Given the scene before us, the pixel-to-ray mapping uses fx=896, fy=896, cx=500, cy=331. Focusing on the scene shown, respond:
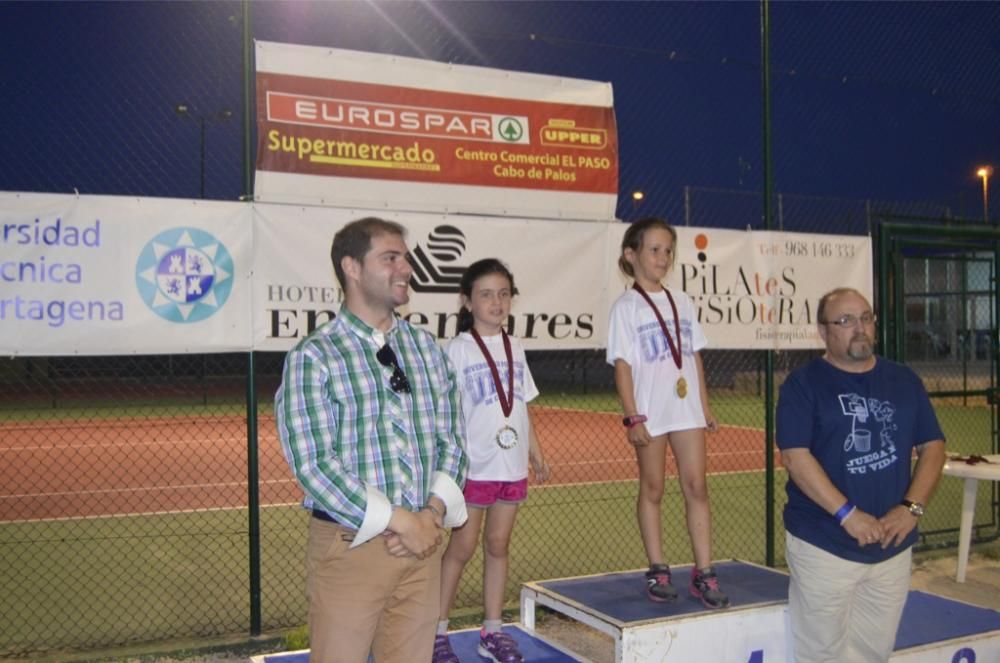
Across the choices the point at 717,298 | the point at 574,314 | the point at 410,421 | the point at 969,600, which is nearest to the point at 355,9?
the point at 574,314

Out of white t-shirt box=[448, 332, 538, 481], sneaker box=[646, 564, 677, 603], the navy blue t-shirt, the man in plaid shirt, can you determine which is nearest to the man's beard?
the navy blue t-shirt

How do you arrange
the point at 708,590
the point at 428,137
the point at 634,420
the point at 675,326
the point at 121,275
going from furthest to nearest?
1. the point at 428,137
2. the point at 121,275
3. the point at 675,326
4. the point at 708,590
5. the point at 634,420

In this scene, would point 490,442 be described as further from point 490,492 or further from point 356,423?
point 356,423

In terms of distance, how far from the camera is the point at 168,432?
17.1 meters

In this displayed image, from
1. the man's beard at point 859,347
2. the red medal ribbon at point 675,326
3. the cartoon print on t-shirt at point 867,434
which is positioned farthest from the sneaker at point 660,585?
the man's beard at point 859,347

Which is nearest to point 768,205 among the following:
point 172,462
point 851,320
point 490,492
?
point 851,320

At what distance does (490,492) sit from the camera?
4.32 metres

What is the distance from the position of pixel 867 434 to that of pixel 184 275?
3.64 meters

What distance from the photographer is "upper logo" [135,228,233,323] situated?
4992 millimetres

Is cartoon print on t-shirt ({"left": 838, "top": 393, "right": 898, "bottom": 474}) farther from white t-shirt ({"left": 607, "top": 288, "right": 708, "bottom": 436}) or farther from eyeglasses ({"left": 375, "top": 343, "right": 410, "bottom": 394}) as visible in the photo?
eyeglasses ({"left": 375, "top": 343, "right": 410, "bottom": 394})

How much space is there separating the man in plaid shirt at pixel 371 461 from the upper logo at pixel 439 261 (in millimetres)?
2559

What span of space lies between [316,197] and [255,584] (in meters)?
2.30

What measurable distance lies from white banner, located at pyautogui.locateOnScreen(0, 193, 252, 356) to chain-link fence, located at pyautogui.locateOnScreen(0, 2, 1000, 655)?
0.41m

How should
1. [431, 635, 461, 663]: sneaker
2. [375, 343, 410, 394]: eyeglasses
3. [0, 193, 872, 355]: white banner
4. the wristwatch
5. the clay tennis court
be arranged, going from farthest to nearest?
the clay tennis court
[0, 193, 872, 355]: white banner
the wristwatch
[431, 635, 461, 663]: sneaker
[375, 343, 410, 394]: eyeglasses
